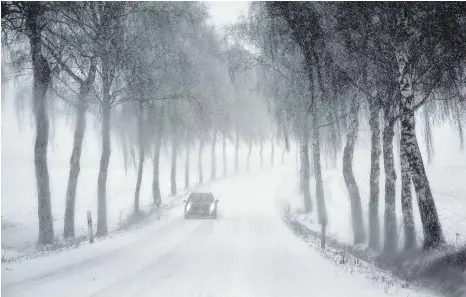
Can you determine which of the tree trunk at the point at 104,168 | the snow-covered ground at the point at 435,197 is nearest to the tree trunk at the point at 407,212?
the snow-covered ground at the point at 435,197

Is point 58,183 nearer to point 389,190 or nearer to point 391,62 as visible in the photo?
point 389,190

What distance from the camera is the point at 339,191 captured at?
Result: 1187 inches

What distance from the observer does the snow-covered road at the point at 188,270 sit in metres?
7.50

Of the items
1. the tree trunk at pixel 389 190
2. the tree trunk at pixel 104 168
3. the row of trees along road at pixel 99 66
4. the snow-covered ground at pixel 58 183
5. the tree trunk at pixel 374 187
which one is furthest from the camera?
the snow-covered ground at pixel 58 183

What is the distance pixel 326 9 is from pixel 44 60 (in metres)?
8.29

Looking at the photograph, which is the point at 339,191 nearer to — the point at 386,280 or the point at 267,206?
the point at 267,206

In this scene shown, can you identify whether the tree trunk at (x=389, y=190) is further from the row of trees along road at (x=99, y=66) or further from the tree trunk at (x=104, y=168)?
the tree trunk at (x=104, y=168)

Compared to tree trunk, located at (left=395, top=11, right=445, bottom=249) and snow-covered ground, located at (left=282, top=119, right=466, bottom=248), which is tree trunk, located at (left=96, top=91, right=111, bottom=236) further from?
tree trunk, located at (left=395, top=11, right=445, bottom=249)

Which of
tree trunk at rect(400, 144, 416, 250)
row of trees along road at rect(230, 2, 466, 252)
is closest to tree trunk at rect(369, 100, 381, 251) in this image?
row of trees along road at rect(230, 2, 466, 252)

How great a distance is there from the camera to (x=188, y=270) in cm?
912

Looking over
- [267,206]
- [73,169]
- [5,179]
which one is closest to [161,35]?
[73,169]

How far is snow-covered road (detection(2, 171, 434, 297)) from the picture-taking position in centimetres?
750

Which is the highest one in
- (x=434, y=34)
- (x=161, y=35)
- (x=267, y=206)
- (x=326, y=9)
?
(x=161, y=35)

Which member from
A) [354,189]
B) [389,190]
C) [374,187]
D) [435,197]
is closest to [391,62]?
[389,190]
